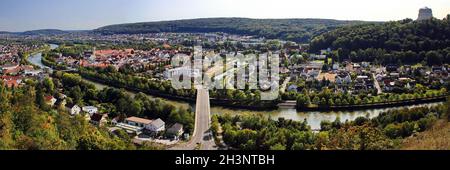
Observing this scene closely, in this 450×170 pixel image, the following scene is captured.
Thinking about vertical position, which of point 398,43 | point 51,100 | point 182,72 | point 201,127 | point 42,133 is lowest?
point 201,127

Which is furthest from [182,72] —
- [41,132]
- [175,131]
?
[41,132]

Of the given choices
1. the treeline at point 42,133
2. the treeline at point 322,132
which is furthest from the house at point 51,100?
the treeline at point 322,132

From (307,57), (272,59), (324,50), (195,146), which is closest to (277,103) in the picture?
(195,146)

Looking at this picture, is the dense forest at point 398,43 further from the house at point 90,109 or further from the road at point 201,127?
the house at point 90,109

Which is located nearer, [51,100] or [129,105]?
[129,105]

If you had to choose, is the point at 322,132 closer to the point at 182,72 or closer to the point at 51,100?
the point at 51,100

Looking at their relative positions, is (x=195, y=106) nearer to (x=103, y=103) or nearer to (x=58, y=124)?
(x=103, y=103)
